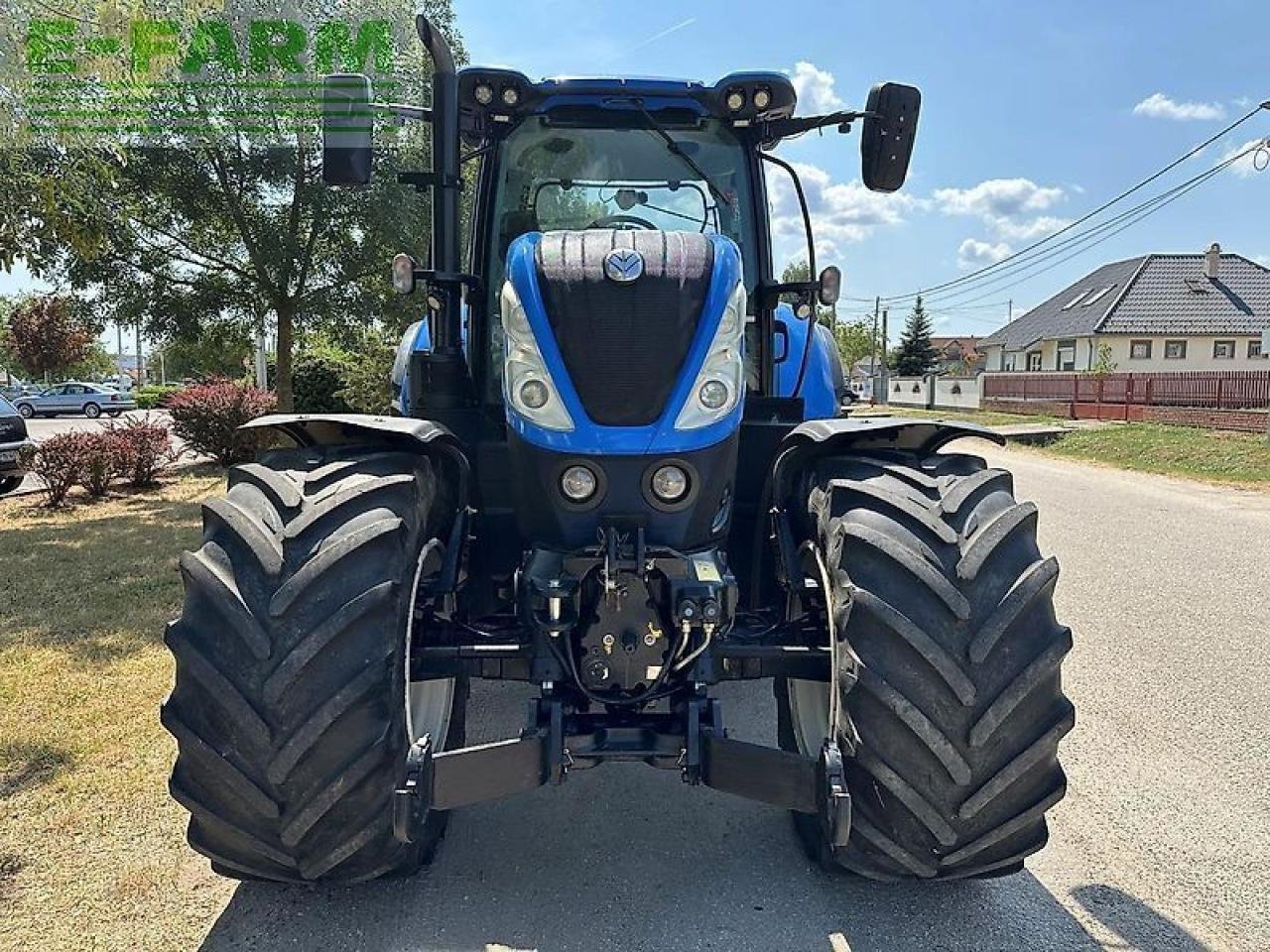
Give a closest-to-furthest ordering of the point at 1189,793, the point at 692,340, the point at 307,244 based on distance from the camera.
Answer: the point at 692,340, the point at 1189,793, the point at 307,244

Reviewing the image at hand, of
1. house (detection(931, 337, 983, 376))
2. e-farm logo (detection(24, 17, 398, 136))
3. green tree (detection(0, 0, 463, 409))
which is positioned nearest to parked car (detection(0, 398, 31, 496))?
green tree (detection(0, 0, 463, 409))

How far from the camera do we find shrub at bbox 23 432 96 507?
11.1m

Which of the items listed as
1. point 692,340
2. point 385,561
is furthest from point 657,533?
point 385,561

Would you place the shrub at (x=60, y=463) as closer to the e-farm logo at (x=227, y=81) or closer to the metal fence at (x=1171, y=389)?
the e-farm logo at (x=227, y=81)

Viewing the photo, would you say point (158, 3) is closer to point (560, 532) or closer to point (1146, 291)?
point (560, 532)

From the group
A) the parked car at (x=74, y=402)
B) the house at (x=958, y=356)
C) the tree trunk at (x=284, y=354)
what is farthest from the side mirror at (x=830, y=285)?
the house at (x=958, y=356)

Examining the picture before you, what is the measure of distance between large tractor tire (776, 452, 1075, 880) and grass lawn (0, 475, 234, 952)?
6.36 ft

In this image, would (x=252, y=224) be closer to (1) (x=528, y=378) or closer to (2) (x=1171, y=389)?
(1) (x=528, y=378)

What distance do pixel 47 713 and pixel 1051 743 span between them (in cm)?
413

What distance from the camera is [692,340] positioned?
2.72 meters

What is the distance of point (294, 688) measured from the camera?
236 cm

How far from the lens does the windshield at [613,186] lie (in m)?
3.82

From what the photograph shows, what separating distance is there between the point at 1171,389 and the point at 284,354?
873 inches

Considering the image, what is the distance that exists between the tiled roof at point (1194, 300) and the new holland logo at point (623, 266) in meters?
43.5
